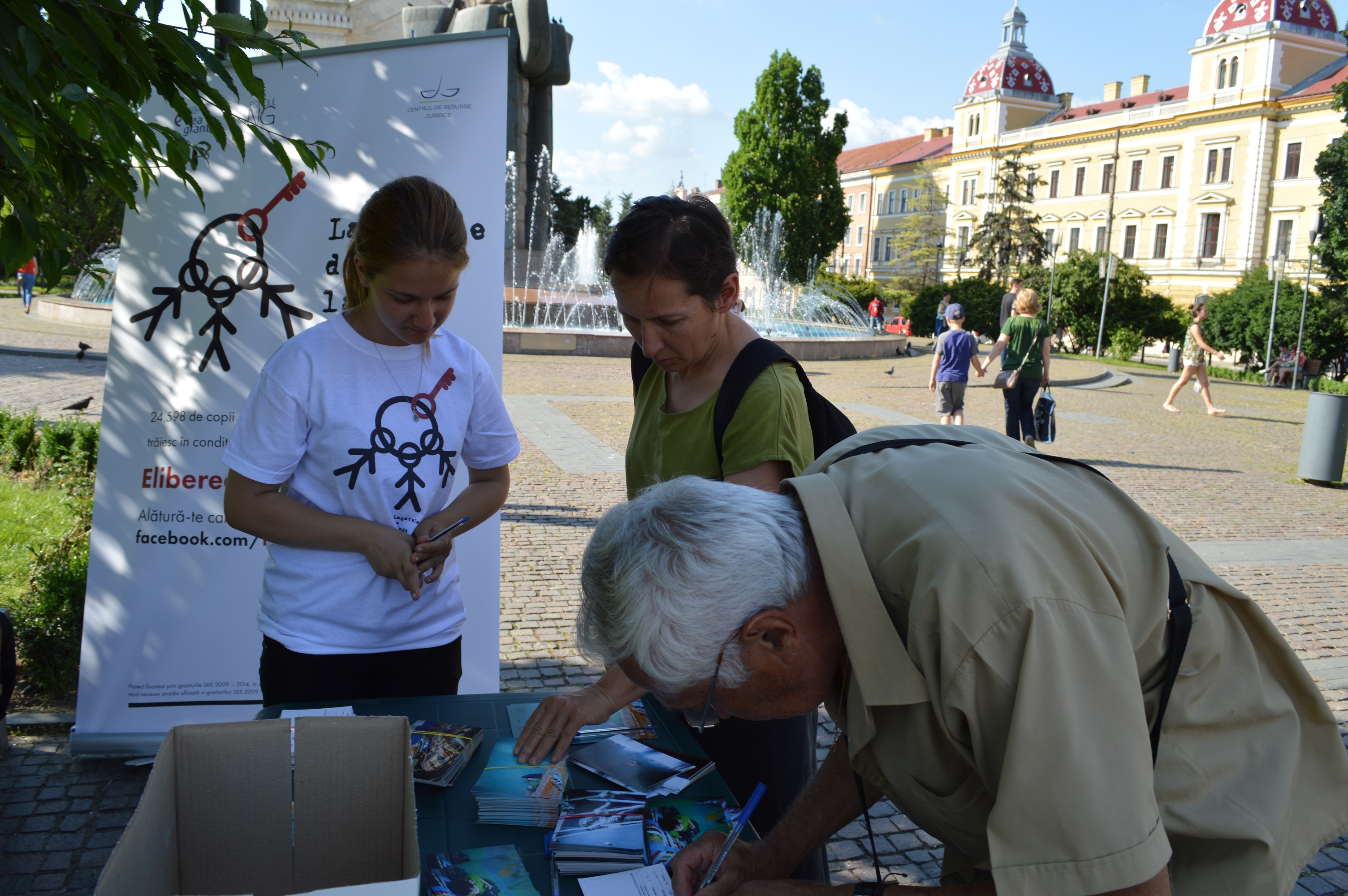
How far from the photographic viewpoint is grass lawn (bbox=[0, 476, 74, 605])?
5.03 m

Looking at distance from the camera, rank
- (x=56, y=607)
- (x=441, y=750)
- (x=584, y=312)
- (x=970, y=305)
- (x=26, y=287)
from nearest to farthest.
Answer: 1. (x=441, y=750)
2. (x=56, y=607)
3. (x=584, y=312)
4. (x=26, y=287)
5. (x=970, y=305)

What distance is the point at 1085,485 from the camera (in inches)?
52.2

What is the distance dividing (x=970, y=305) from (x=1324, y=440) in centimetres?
3246

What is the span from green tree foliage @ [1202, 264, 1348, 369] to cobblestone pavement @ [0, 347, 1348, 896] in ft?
33.4

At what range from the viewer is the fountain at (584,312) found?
19578mm

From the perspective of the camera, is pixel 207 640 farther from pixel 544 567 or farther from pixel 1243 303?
pixel 1243 303

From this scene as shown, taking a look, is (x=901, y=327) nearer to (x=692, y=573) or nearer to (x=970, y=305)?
(x=970, y=305)

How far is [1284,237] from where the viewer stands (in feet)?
167

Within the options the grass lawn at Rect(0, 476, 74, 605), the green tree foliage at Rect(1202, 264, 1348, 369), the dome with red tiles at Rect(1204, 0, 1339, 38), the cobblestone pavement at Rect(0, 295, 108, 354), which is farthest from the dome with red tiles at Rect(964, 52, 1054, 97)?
the grass lawn at Rect(0, 476, 74, 605)

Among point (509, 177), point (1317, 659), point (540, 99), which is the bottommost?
point (1317, 659)

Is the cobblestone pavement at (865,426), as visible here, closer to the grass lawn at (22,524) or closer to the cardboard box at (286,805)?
the grass lawn at (22,524)

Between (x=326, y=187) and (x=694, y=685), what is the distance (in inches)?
116

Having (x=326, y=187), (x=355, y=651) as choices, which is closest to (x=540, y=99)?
(x=326, y=187)

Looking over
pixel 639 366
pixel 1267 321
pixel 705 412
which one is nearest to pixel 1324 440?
pixel 639 366
